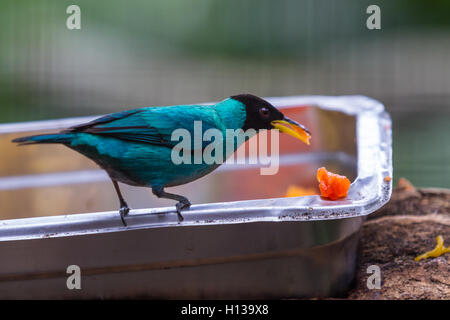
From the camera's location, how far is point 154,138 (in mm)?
2068

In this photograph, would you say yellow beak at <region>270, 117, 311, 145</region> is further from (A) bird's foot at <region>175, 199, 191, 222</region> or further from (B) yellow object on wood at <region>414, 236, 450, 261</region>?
(B) yellow object on wood at <region>414, 236, 450, 261</region>

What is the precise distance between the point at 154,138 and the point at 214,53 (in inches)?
163

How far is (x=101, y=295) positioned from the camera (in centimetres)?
208

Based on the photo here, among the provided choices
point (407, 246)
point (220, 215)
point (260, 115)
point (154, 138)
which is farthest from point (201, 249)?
point (407, 246)

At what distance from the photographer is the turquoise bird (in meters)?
2.02

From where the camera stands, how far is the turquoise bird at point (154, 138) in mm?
2016

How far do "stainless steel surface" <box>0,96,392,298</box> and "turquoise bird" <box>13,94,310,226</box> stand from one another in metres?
0.10

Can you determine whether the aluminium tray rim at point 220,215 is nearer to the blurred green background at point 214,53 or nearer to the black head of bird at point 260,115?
the black head of bird at point 260,115

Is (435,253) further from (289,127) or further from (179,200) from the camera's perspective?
(179,200)

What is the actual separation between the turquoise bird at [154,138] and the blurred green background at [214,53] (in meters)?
3.35

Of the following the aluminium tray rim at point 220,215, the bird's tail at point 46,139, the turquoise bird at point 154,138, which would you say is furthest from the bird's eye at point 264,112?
the bird's tail at point 46,139

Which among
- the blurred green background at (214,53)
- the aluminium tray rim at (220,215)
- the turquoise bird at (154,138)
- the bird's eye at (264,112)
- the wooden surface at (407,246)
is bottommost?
the wooden surface at (407,246)

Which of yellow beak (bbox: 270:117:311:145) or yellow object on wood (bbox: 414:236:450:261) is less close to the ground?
yellow beak (bbox: 270:117:311:145)

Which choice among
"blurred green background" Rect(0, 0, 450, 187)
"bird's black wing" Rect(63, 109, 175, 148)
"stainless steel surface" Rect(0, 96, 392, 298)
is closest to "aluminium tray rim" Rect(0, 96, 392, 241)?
"stainless steel surface" Rect(0, 96, 392, 298)
